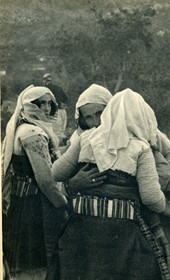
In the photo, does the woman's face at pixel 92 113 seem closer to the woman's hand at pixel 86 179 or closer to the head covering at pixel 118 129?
the head covering at pixel 118 129

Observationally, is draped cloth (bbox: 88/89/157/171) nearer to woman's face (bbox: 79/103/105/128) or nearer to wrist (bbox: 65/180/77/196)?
woman's face (bbox: 79/103/105/128)

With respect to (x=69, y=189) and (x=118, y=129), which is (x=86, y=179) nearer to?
(x=69, y=189)

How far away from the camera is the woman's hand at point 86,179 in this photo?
14.0 feet

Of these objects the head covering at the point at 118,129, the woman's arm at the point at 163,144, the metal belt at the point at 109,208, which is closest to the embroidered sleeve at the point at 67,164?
the head covering at the point at 118,129

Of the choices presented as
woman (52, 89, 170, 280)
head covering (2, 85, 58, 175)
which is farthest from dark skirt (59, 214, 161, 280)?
head covering (2, 85, 58, 175)

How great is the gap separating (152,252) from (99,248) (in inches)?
13.9

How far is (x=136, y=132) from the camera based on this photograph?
422 centimetres

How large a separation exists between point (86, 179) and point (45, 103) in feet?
1.99

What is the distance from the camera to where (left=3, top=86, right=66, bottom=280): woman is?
430 cm

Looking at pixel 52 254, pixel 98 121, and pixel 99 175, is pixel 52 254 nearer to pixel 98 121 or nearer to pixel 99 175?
pixel 99 175

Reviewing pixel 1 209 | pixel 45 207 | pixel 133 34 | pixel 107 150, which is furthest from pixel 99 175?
pixel 133 34

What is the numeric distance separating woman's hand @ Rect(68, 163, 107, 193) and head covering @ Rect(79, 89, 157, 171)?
51 mm

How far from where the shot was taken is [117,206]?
4180mm

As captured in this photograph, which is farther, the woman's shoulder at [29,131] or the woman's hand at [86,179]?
the woman's shoulder at [29,131]
